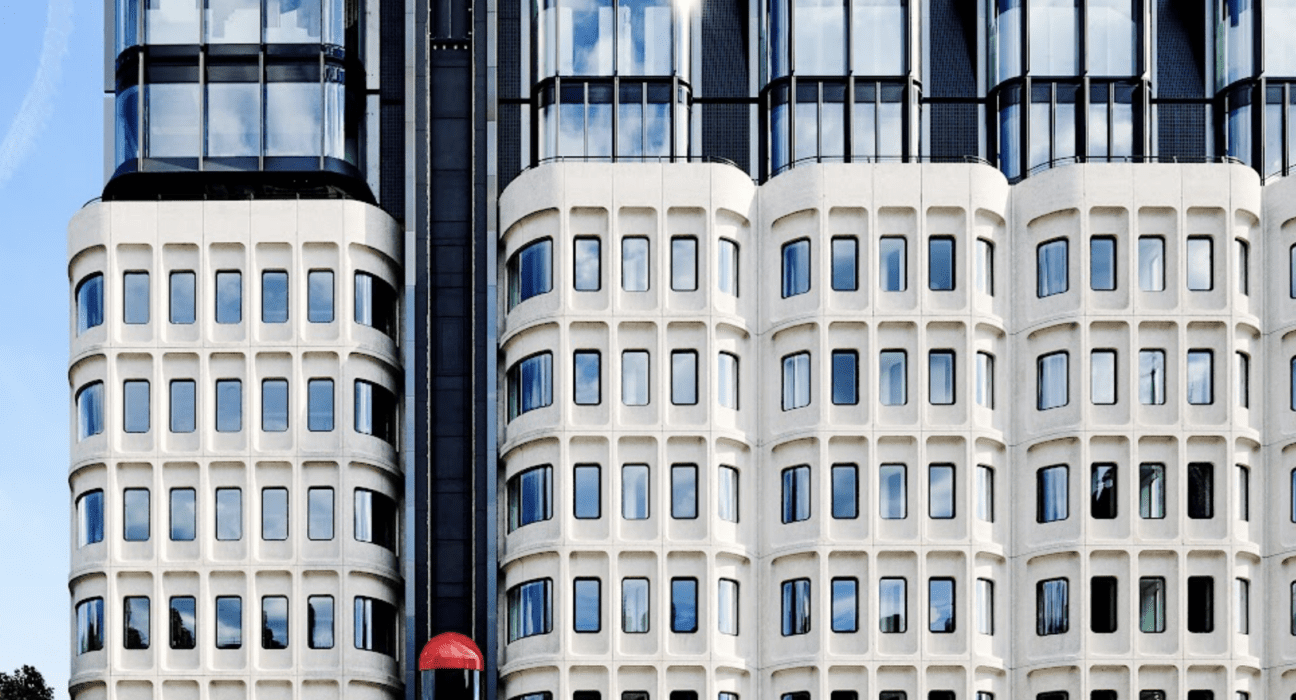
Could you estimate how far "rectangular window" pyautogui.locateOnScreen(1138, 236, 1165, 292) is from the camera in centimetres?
7362

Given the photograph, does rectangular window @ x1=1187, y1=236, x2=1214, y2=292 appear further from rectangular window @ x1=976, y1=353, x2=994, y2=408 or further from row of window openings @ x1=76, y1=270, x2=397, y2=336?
row of window openings @ x1=76, y1=270, x2=397, y2=336

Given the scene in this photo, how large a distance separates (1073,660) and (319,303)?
29.0 m

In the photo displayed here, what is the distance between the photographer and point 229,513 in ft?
241

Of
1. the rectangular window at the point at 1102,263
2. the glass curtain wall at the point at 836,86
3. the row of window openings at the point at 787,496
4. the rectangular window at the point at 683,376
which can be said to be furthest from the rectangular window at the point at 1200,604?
the glass curtain wall at the point at 836,86

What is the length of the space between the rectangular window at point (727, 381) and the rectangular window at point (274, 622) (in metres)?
16.8

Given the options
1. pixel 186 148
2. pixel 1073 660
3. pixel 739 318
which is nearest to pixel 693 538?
pixel 739 318

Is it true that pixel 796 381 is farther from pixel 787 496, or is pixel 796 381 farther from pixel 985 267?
pixel 985 267

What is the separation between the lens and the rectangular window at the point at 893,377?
73312mm

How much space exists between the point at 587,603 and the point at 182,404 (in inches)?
631

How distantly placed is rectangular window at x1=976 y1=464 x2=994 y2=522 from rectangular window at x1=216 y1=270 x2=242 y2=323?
26604mm

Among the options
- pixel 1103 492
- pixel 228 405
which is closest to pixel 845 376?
pixel 1103 492

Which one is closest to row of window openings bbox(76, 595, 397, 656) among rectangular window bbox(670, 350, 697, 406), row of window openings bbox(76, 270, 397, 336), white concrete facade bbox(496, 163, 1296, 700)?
white concrete facade bbox(496, 163, 1296, 700)

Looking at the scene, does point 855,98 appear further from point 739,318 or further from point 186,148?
point 186,148

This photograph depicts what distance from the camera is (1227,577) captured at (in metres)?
71.5
